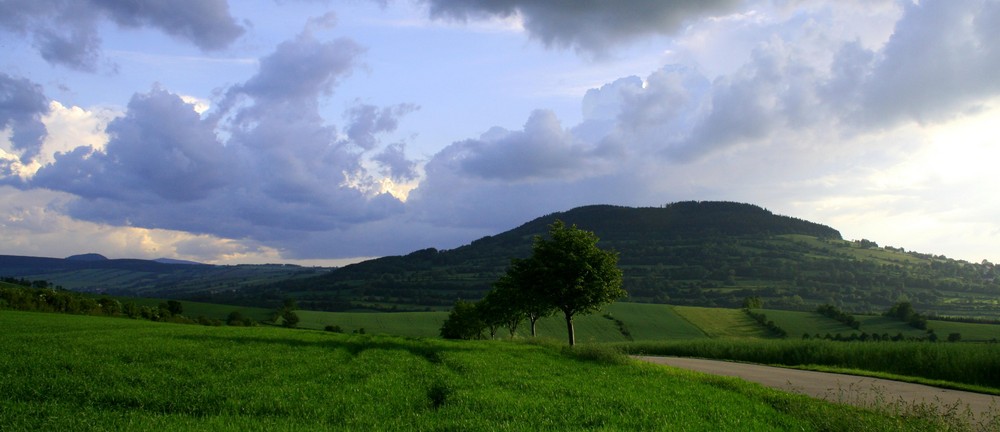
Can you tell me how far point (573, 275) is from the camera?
143 ft

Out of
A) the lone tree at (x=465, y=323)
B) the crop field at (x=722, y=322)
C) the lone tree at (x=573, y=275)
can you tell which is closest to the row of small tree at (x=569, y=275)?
the lone tree at (x=573, y=275)

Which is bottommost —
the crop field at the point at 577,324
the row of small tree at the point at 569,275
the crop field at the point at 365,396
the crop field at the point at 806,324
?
the crop field at the point at 577,324

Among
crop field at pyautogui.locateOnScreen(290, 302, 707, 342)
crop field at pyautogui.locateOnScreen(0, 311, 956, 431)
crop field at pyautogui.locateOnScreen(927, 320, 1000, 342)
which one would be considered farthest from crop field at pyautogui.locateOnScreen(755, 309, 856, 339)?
crop field at pyautogui.locateOnScreen(0, 311, 956, 431)

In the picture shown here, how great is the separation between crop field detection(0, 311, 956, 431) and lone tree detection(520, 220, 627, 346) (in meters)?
15.9

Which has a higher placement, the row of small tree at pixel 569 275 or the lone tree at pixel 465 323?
the row of small tree at pixel 569 275

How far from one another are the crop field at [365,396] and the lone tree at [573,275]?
52.3 feet

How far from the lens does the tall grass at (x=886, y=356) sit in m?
34.1

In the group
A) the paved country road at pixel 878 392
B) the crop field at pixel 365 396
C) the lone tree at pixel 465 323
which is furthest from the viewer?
the lone tree at pixel 465 323

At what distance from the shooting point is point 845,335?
354 feet

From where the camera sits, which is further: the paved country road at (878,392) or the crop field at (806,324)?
the crop field at (806,324)

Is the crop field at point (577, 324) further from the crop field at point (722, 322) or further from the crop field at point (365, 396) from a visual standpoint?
the crop field at point (365, 396)

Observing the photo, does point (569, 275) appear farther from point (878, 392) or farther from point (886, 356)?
point (878, 392)

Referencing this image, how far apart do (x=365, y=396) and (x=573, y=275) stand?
28754mm

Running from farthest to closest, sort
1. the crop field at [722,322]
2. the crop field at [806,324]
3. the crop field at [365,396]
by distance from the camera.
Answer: the crop field at [722,322] < the crop field at [806,324] < the crop field at [365,396]
